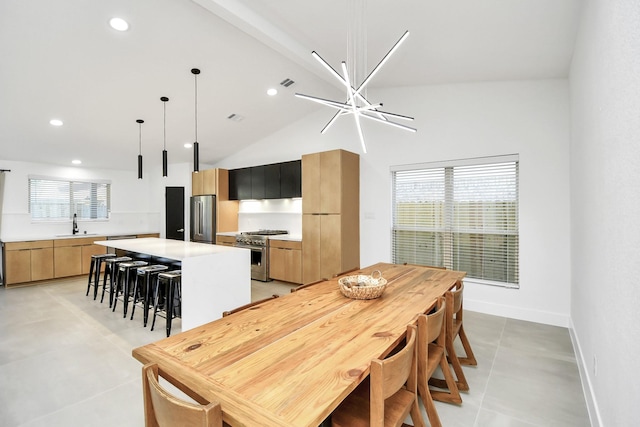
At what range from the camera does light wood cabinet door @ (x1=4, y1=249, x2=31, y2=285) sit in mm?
5211

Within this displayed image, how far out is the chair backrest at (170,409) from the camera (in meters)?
0.89

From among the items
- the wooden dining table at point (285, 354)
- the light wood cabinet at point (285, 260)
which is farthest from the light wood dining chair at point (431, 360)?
the light wood cabinet at point (285, 260)

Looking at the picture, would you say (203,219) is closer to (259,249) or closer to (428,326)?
(259,249)

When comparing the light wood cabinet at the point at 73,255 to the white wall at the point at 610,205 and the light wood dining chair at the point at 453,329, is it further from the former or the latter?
the white wall at the point at 610,205

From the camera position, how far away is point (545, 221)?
11.8ft

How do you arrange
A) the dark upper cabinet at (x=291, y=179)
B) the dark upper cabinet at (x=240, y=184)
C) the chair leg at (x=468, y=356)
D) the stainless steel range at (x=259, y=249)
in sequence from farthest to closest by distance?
the dark upper cabinet at (x=240, y=184), the stainless steel range at (x=259, y=249), the dark upper cabinet at (x=291, y=179), the chair leg at (x=468, y=356)

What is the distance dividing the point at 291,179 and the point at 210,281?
111 inches

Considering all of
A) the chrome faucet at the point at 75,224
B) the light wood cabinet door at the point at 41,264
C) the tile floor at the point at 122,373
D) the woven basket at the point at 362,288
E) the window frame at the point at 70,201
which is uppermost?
the window frame at the point at 70,201

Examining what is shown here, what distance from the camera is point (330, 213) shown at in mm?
4871

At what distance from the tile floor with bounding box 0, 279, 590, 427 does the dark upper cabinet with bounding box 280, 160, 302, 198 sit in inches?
119

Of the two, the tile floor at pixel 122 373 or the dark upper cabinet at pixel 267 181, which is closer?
the tile floor at pixel 122 373

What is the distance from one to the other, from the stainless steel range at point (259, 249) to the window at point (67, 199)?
3.51m

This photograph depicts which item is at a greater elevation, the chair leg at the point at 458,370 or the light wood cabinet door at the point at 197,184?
the light wood cabinet door at the point at 197,184

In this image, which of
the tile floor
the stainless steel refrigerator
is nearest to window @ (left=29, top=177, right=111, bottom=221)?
the stainless steel refrigerator
